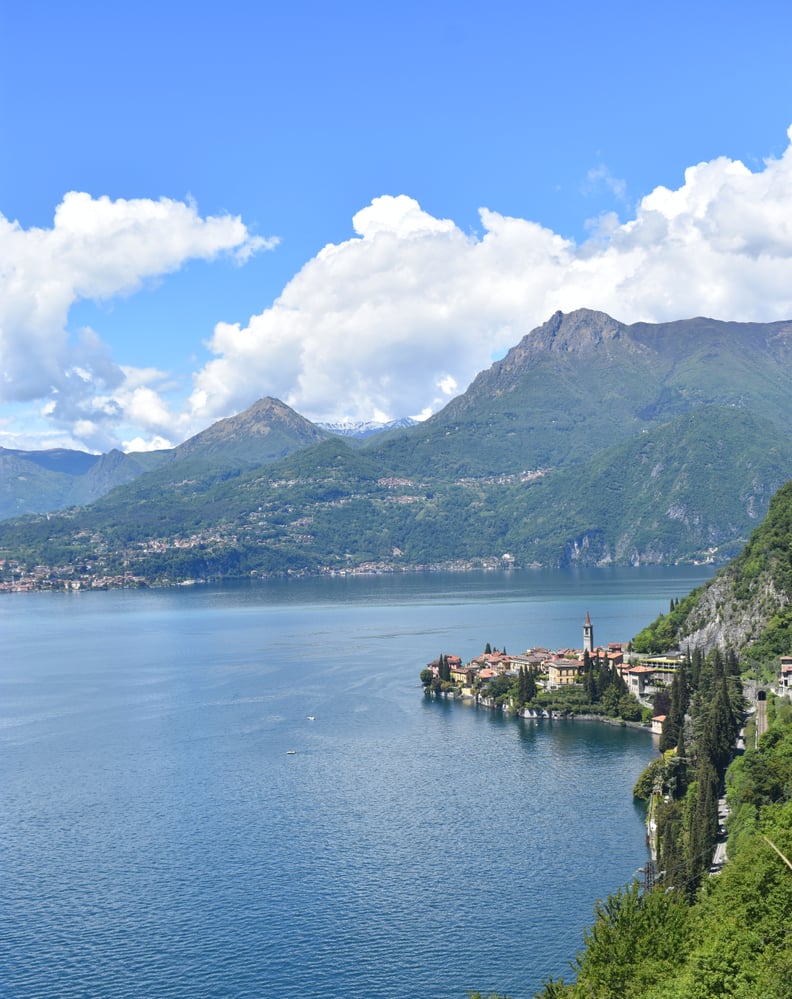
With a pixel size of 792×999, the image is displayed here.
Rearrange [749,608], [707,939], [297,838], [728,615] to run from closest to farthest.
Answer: [707,939], [297,838], [749,608], [728,615]

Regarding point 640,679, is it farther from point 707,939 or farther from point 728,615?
point 707,939

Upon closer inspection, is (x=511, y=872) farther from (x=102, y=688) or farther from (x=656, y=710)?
(x=102, y=688)

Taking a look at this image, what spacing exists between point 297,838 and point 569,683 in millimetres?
41860

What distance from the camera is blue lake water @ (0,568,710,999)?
3984cm

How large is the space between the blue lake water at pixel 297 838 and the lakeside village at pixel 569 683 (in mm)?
2368

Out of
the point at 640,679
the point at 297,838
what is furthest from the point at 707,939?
the point at 640,679

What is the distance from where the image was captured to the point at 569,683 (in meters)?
90.9

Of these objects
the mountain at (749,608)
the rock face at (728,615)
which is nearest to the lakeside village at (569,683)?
the rock face at (728,615)

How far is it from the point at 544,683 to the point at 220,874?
4779cm

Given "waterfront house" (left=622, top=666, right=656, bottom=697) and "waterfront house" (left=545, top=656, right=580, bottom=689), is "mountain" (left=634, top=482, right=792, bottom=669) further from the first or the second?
"waterfront house" (left=545, top=656, right=580, bottom=689)

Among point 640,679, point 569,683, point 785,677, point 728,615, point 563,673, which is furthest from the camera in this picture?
point 728,615

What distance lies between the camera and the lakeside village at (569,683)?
83125mm

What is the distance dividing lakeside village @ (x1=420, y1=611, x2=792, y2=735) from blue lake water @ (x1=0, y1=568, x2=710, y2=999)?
237cm

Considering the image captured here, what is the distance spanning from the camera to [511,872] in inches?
1873
